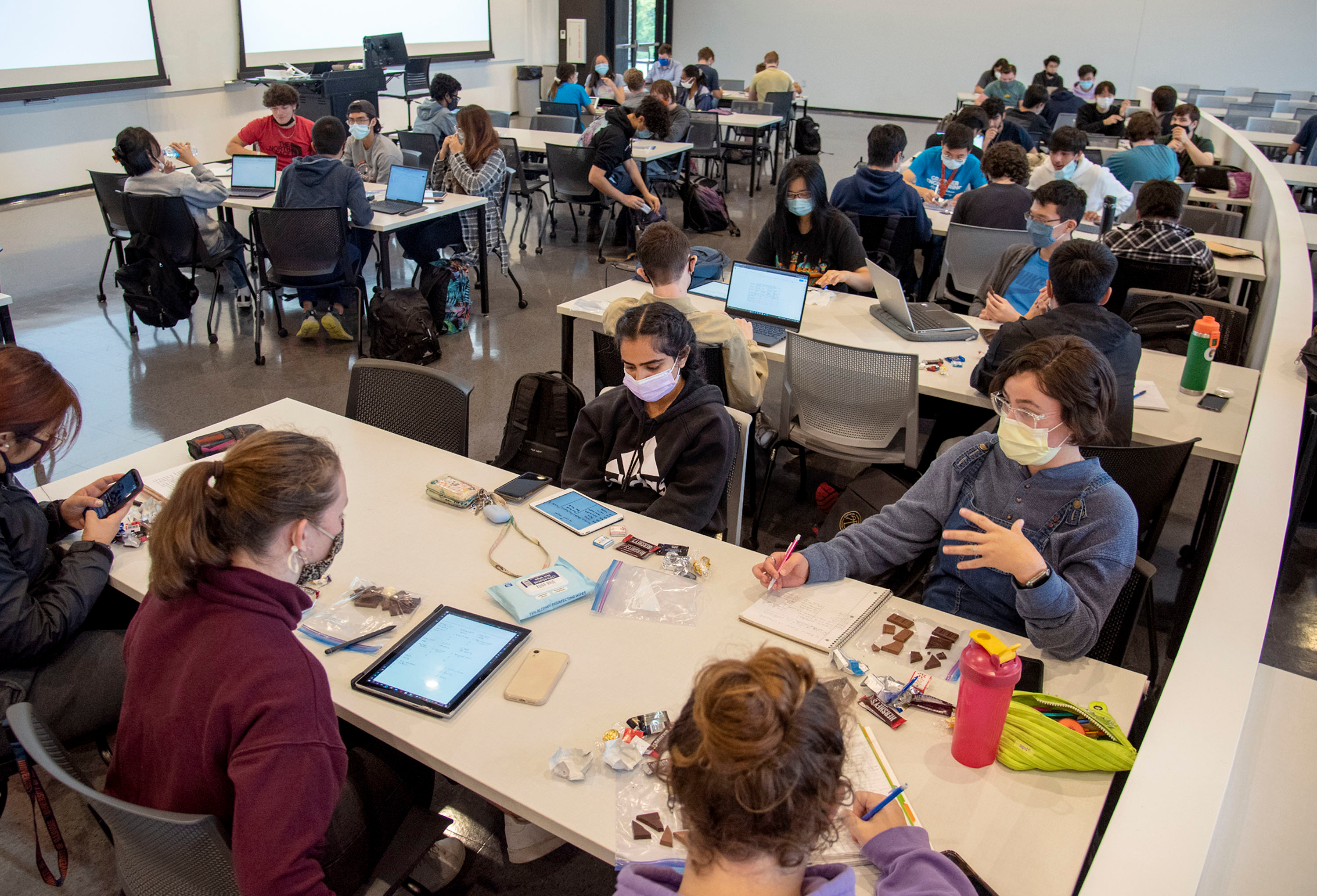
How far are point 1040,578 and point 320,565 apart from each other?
1374 mm

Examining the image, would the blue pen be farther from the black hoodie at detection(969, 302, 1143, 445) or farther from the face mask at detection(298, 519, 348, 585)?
the black hoodie at detection(969, 302, 1143, 445)

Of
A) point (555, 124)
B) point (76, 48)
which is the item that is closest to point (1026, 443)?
point (555, 124)

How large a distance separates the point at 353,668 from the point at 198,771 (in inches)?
16.1

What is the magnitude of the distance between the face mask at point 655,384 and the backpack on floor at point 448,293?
309 centimetres

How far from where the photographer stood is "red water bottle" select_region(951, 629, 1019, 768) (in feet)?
4.70

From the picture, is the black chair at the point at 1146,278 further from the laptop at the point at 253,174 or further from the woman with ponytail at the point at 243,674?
the laptop at the point at 253,174

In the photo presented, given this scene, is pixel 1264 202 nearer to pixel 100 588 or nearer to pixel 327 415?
pixel 327 415

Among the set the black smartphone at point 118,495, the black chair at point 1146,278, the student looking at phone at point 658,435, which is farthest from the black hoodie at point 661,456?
the black chair at point 1146,278

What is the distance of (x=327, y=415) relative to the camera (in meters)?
2.81

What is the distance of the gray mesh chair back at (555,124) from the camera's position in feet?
28.6

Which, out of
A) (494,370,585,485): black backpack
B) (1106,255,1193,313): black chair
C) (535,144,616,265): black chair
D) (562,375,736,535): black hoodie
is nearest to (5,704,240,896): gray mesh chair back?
(562,375,736,535): black hoodie

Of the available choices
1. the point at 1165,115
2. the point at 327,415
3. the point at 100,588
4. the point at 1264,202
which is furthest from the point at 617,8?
the point at 100,588

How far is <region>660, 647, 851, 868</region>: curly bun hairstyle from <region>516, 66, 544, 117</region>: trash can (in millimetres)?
13535

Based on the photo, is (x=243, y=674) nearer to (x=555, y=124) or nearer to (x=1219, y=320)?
(x=1219, y=320)
